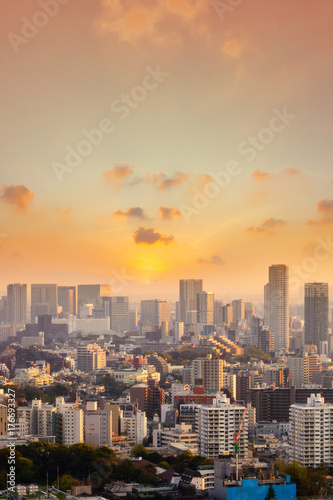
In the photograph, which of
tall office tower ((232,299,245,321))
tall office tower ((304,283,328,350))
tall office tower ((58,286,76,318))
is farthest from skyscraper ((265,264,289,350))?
tall office tower ((58,286,76,318))

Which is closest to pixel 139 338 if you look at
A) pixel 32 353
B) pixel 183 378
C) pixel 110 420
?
pixel 32 353

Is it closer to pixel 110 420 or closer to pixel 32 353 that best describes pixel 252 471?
pixel 110 420

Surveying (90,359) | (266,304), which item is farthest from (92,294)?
(90,359)

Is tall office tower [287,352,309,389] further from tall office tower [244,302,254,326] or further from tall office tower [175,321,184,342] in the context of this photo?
tall office tower [244,302,254,326]

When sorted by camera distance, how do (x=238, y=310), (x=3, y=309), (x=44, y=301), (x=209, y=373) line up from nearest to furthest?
1. (x=209, y=373)
2. (x=3, y=309)
3. (x=44, y=301)
4. (x=238, y=310)

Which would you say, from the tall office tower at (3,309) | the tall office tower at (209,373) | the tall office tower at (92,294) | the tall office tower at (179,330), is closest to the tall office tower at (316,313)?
the tall office tower at (179,330)

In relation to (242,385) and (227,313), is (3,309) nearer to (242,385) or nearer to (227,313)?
(227,313)
